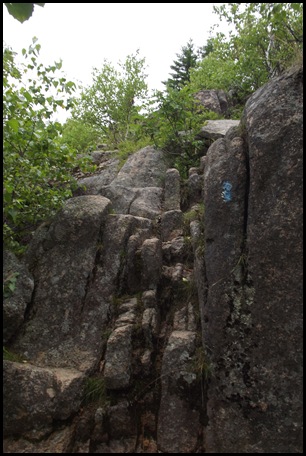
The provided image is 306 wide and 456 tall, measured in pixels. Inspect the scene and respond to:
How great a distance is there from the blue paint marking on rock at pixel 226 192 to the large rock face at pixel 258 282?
2cm

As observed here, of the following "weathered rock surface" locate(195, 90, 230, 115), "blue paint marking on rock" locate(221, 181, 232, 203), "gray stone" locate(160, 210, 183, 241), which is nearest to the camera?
"blue paint marking on rock" locate(221, 181, 232, 203)

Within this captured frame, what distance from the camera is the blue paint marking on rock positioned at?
252 inches

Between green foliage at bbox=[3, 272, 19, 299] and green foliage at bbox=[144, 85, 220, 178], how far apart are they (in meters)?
6.77

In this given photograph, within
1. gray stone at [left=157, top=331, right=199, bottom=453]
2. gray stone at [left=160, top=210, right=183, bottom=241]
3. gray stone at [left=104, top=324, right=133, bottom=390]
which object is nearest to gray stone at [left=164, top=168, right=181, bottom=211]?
gray stone at [left=160, top=210, right=183, bottom=241]

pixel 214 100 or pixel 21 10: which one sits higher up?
pixel 214 100

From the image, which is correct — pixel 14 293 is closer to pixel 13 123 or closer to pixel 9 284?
pixel 9 284

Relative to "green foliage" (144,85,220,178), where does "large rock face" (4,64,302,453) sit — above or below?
below

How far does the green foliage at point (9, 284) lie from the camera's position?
6193 mm

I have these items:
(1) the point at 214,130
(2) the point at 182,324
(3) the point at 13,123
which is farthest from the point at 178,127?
(2) the point at 182,324

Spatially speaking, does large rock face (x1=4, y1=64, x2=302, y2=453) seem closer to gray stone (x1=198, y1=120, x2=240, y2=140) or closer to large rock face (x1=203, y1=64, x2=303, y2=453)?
large rock face (x1=203, y1=64, x2=303, y2=453)

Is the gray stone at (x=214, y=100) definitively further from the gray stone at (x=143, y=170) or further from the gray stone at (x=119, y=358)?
the gray stone at (x=119, y=358)

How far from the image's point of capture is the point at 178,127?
11.3 metres

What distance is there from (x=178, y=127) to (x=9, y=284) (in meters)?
7.95

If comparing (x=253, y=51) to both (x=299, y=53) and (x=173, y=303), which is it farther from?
(x=173, y=303)
